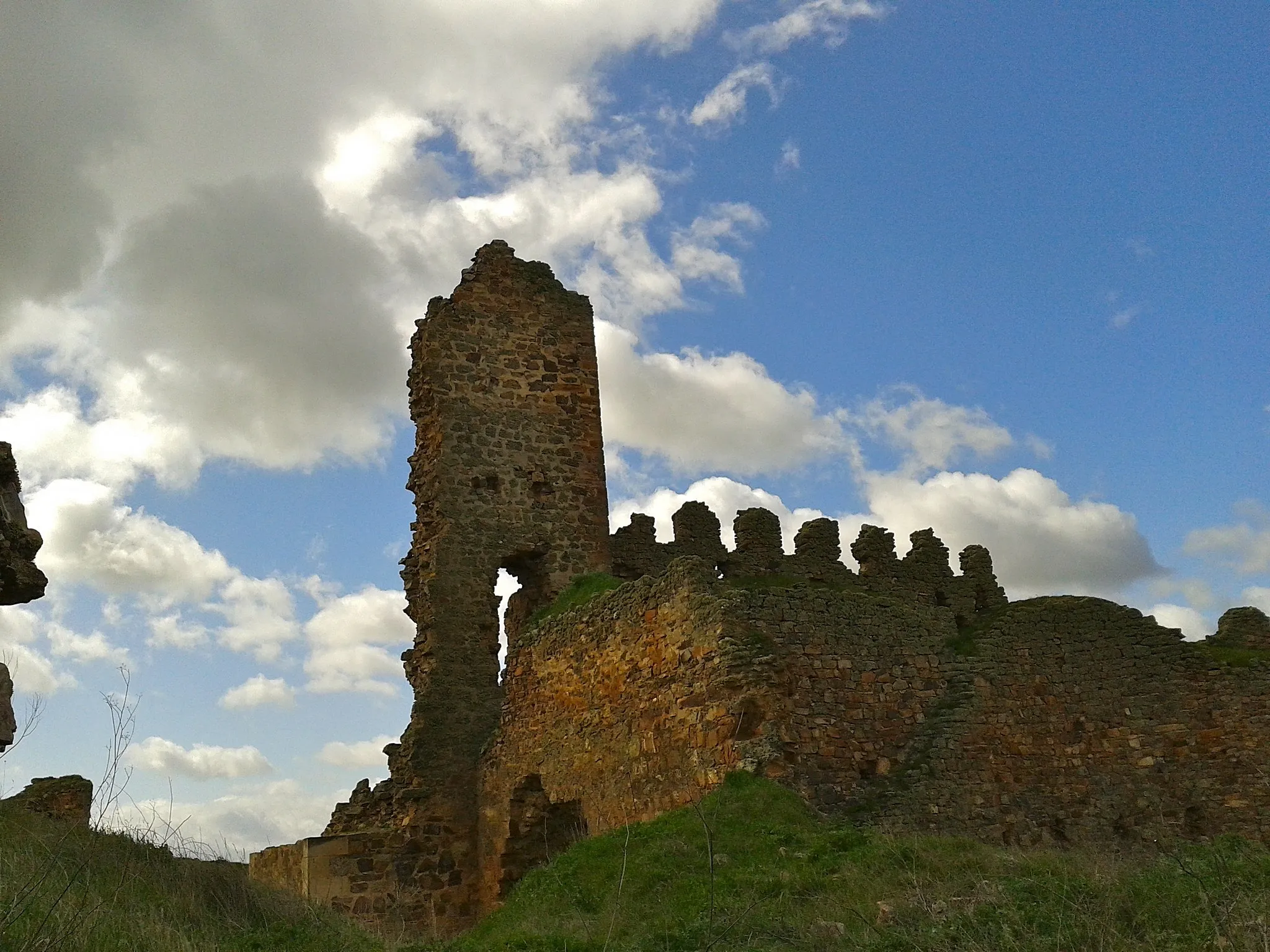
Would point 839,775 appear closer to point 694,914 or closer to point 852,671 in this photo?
point 852,671

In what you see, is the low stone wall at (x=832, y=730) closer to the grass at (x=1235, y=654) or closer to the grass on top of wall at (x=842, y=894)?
the grass at (x=1235, y=654)

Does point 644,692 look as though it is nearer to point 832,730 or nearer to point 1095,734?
point 832,730

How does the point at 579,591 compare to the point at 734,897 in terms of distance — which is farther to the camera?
the point at 579,591

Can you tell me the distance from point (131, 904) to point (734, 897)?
369cm

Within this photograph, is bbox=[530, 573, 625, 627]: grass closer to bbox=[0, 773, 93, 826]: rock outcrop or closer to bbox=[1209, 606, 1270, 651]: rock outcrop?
bbox=[0, 773, 93, 826]: rock outcrop

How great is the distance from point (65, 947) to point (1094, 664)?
11.2 metres

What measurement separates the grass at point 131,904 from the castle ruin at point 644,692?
12.6 ft

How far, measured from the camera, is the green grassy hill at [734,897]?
5.71m

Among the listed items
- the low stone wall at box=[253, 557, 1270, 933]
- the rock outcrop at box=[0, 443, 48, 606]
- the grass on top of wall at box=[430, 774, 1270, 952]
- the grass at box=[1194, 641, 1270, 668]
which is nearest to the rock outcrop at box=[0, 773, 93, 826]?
the low stone wall at box=[253, 557, 1270, 933]

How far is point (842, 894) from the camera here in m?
7.27

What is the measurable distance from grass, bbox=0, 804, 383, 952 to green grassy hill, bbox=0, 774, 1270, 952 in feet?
0.07

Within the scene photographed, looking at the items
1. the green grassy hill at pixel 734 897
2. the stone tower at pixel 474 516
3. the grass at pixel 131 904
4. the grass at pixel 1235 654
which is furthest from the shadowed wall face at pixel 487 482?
the grass at pixel 1235 654

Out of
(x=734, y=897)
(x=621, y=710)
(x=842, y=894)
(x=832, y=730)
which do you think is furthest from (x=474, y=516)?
(x=842, y=894)

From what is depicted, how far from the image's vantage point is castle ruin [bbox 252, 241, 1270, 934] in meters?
10.9
